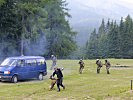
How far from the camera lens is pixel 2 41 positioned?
5203 cm

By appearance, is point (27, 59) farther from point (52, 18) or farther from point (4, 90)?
point (52, 18)

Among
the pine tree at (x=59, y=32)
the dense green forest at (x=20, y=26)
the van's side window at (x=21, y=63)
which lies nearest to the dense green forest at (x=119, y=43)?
the pine tree at (x=59, y=32)

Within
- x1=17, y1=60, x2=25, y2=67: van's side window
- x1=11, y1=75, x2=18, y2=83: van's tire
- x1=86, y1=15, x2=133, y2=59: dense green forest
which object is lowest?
x1=11, y1=75, x2=18, y2=83: van's tire

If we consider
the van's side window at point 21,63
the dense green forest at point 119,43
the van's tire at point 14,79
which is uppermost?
the dense green forest at point 119,43

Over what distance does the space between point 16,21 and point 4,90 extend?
30309mm

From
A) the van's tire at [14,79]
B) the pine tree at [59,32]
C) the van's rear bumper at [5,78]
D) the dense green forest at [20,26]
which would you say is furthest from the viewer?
the pine tree at [59,32]

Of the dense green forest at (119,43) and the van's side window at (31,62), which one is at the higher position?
the dense green forest at (119,43)

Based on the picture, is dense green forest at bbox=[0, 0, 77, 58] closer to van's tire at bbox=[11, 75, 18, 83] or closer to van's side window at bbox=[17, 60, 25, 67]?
van's side window at bbox=[17, 60, 25, 67]

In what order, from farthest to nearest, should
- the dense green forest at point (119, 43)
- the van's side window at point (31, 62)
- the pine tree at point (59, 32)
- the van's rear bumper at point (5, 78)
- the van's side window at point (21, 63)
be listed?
the dense green forest at point (119, 43) < the pine tree at point (59, 32) < the van's side window at point (31, 62) < the van's side window at point (21, 63) < the van's rear bumper at point (5, 78)

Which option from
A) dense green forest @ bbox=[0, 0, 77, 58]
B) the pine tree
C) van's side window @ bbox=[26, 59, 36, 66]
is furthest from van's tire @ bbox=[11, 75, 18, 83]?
the pine tree

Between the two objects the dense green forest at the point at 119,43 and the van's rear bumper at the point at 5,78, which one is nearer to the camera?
the van's rear bumper at the point at 5,78

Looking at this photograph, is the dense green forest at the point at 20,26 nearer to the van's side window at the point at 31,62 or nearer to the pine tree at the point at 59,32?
the pine tree at the point at 59,32

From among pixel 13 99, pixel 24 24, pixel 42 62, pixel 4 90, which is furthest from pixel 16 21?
pixel 13 99

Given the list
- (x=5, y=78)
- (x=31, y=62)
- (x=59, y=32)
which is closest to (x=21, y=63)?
(x=31, y=62)
